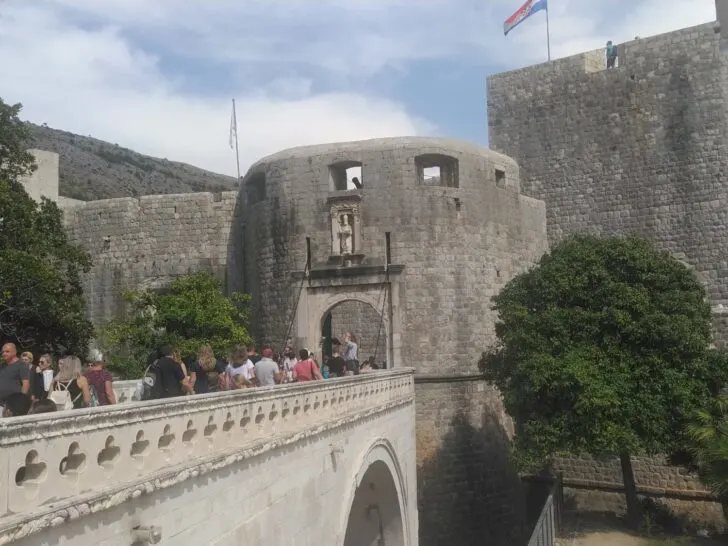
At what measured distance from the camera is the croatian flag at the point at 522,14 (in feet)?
82.3

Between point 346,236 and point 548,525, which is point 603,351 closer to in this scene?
point 548,525

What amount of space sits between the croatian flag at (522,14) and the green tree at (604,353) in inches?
376

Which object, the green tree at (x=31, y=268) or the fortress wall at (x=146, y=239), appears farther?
the fortress wall at (x=146, y=239)

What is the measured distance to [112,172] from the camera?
67188 millimetres

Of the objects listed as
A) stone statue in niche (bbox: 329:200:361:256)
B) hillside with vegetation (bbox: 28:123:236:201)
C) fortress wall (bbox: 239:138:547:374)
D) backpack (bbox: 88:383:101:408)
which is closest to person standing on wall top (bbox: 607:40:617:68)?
fortress wall (bbox: 239:138:547:374)

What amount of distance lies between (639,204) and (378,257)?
28.2 ft

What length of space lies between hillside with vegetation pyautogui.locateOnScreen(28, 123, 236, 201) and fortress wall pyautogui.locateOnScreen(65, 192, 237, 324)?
28985mm

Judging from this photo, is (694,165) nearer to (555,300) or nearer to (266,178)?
(555,300)

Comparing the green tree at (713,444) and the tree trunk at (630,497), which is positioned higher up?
the green tree at (713,444)

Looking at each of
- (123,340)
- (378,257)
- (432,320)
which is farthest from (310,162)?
(123,340)

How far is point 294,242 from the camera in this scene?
19625mm

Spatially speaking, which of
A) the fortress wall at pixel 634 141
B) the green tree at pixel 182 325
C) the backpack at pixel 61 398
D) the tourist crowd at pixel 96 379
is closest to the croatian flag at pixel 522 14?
the fortress wall at pixel 634 141

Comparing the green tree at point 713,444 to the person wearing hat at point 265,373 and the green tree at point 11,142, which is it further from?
the green tree at point 11,142

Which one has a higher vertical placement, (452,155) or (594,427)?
(452,155)
